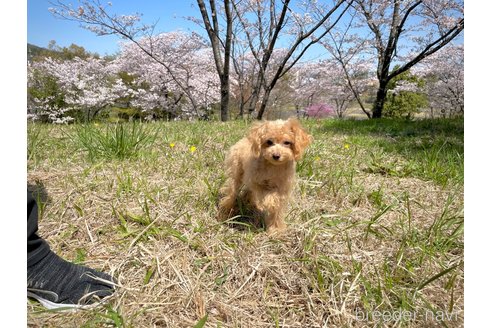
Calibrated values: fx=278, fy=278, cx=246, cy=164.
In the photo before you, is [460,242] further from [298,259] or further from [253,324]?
[253,324]

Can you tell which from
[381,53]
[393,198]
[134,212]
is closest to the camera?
[134,212]

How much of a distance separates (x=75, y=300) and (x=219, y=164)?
2028 mm

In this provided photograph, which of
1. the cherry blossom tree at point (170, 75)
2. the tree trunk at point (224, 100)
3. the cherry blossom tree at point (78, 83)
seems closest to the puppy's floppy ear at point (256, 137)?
the tree trunk at point (224, 100)

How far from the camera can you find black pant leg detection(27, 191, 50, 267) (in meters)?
1.33

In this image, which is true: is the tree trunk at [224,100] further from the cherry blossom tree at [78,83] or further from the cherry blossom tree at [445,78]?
the cherry blossom tree at [445,78]

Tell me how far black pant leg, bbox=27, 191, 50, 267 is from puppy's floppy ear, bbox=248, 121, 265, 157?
4.66 ft

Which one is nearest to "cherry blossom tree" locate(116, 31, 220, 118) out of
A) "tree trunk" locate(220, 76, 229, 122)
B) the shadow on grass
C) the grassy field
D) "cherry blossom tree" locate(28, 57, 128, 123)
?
"cherry blossom tree" locate(28, 57, 128, 123)

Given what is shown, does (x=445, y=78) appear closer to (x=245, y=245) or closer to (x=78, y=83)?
(x=245, y=245)

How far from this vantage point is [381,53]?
41.4ft

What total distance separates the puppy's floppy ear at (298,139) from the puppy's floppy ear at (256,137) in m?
0.25

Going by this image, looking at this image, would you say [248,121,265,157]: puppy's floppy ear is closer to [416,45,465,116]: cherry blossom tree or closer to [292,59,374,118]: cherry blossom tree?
[416,45,465,116]: cherry blossom tree

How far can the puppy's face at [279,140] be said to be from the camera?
209cm

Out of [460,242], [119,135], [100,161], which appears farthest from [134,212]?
[460,242]

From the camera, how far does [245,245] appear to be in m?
1.79
